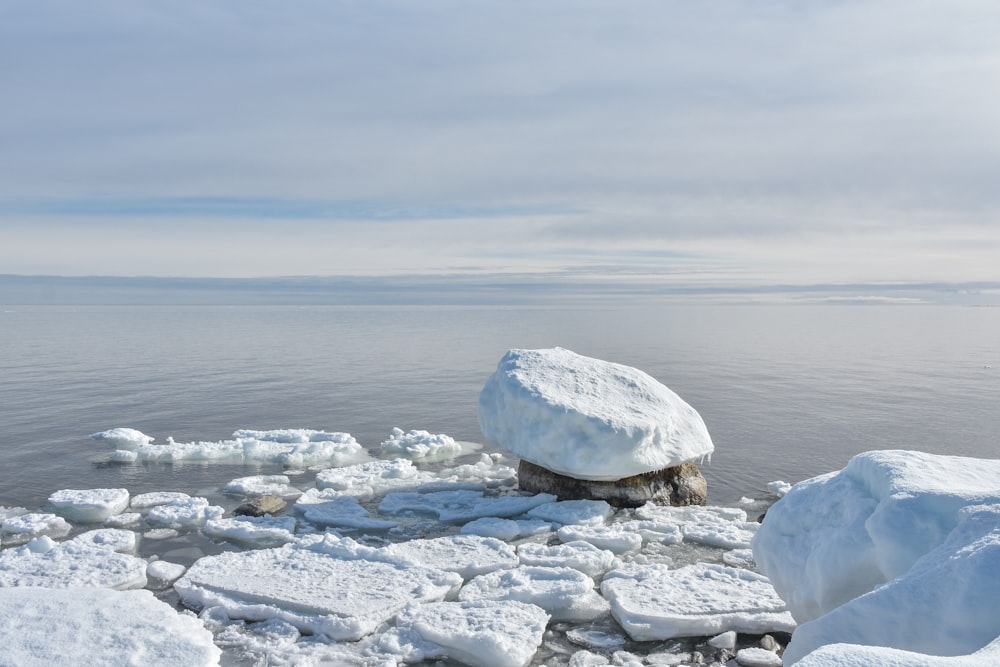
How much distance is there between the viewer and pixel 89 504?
40.2 ft

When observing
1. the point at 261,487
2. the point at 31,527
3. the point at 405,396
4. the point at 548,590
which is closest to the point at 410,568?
the point at 548,590

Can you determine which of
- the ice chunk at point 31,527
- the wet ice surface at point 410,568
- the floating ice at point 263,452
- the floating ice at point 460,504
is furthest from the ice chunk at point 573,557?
the ice chunk at point 31,527

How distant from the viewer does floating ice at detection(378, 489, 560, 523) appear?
1264 cm

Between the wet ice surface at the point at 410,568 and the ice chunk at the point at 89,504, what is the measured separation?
0.04m

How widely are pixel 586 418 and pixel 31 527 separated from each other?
30.3 ft

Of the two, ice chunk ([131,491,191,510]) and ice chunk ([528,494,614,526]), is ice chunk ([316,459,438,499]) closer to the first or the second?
ice chunk ([131,491,191,510])

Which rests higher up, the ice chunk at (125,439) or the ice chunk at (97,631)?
the ice chunk at (97,631)

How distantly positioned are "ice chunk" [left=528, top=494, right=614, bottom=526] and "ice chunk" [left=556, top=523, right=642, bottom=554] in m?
0.37

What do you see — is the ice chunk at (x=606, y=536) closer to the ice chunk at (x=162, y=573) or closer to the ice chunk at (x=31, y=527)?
the ice chunk at (x=162, y=573)

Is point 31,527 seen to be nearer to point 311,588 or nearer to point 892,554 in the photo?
point 311,588

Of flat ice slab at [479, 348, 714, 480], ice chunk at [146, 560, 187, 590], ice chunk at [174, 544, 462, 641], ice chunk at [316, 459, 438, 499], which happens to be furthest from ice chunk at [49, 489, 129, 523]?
flat ice slab at [479, 348, 714, 480]

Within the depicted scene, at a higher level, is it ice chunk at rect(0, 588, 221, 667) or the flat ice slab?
the flat ice slab

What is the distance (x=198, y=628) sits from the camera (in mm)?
7883

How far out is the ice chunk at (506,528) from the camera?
11.5 metres
